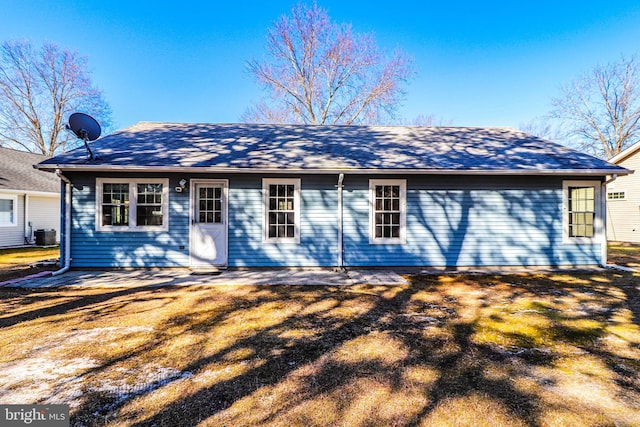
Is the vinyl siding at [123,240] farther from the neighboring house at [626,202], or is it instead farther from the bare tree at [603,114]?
the bare tree at [603,114]

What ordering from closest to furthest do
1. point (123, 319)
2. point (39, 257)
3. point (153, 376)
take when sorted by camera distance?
point (153, 376) < point (123, 319) < point (39, 257)

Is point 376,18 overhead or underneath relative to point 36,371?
overhead

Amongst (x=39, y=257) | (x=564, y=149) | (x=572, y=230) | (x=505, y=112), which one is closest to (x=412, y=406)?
(x=572, y=230)

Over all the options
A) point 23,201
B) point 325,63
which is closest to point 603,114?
point 325,63

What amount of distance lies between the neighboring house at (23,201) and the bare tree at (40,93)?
7.24m

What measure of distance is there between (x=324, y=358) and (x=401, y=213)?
5.30 metres

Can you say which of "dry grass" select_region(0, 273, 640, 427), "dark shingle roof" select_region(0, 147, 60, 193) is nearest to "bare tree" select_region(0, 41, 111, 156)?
"dark shingle roof" select_region(0, 147, 60, 193)

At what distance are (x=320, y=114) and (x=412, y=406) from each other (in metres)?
20.6

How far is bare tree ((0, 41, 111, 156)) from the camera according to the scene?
66.5ft

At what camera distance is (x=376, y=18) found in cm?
1816

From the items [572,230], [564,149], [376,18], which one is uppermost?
[376,18]

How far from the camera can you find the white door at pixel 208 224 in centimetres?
740

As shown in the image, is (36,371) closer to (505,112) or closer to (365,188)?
(365,188)

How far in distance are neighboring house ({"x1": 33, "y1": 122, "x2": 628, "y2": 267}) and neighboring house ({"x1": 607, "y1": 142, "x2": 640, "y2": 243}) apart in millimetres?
10090
